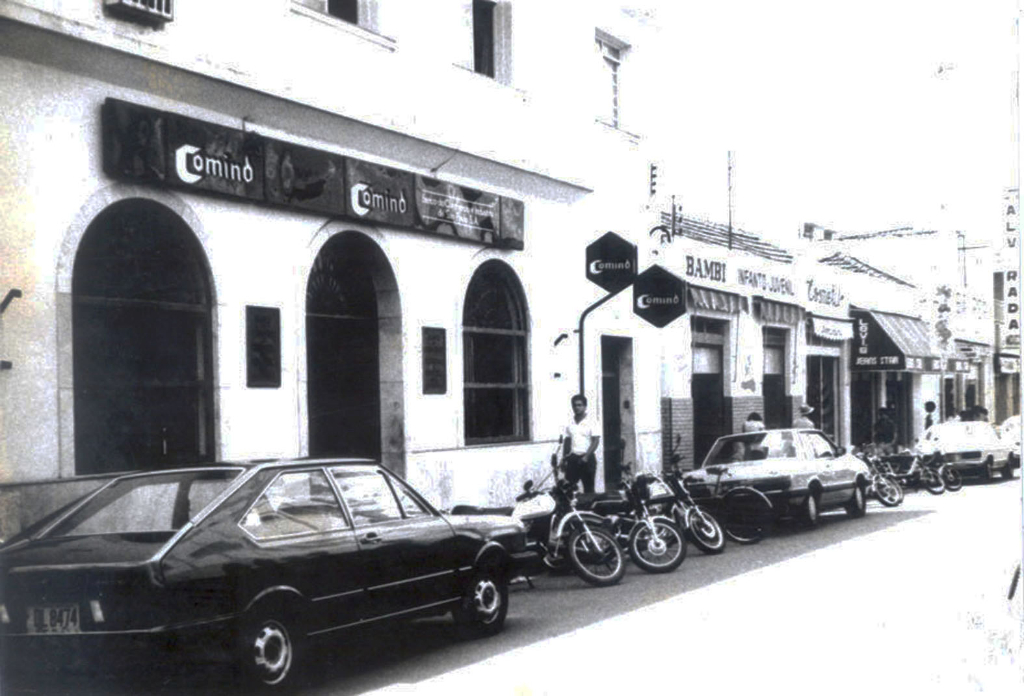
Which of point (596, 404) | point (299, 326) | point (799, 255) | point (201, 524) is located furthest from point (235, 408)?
point (799, 255)

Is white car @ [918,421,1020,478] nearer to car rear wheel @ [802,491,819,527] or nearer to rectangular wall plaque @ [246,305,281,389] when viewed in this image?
car rear wheel @ [802,491,819,527]

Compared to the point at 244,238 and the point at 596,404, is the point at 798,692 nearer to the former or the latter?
the point at 244,238

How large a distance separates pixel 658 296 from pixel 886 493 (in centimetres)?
439

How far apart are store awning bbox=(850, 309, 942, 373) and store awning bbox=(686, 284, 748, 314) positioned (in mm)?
6909

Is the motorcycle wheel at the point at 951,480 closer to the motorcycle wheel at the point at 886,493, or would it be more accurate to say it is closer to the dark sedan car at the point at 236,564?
the motorcycle wheel at the point at 886,493

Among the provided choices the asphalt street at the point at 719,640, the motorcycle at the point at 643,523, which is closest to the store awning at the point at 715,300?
the motorcycle at the point at 643,523

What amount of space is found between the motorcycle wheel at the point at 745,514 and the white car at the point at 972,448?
8.10m

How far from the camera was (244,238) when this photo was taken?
12062 mm

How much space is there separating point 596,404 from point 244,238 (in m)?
7.85

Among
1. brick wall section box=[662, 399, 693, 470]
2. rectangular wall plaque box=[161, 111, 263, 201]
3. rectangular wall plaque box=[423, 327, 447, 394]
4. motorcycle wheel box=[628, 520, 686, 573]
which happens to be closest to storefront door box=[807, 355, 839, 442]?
brick wall section box=[662, 399, 693, 470]

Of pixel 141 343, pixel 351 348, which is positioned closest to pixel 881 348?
pixel 351 348

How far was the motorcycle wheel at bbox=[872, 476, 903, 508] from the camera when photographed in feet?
60.2

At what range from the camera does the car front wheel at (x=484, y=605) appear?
8312 mm

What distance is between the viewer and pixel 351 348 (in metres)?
14.1
